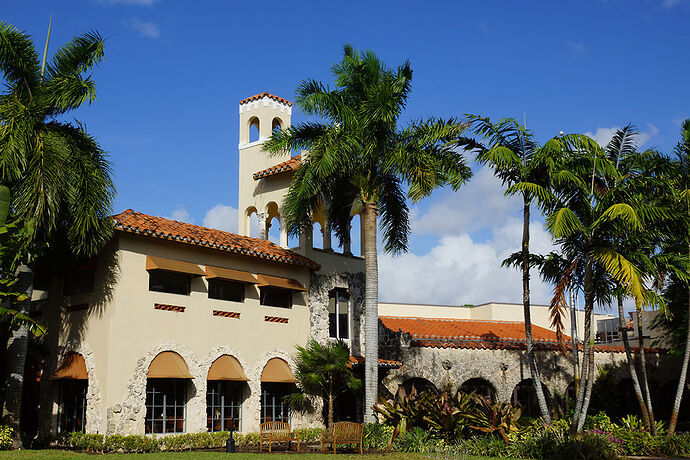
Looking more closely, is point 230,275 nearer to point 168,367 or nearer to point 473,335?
point 168,367

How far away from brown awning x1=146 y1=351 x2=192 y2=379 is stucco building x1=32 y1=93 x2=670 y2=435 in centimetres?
4

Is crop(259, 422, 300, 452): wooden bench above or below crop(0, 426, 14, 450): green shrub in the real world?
below

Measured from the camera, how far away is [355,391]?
2727 cm

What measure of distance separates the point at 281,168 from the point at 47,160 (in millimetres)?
10528

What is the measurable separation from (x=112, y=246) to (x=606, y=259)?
1480 cm

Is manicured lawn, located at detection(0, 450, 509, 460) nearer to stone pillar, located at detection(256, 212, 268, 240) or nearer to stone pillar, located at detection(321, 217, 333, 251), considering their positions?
stone pillar, located at detection(321, 217, 333, 251)

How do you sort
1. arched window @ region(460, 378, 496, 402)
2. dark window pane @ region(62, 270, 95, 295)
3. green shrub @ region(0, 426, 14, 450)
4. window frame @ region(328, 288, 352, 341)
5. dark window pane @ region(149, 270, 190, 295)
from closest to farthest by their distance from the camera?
1. green shrub @ region(0, 426, 14, 450)
2. dark window pane @ region(62, 270, 95, 295)
3. dark window pane @ region(149, 270, 190, 295)
4. window frame @ region(328, 288, 352, 341)
5. arched window @ region(460, 378, 496, 402)

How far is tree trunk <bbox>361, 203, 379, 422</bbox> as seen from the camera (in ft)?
76.6

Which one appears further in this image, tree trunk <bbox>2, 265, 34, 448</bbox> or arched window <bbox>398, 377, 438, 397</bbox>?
arched window <bbox>398, 377, 438, 397</bbox>

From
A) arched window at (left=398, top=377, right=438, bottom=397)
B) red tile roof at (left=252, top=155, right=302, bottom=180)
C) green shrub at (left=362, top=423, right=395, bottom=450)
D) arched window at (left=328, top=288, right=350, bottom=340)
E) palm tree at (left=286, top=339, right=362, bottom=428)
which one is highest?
red tile roof at (left=252, top=155, right=302, bottom=180)

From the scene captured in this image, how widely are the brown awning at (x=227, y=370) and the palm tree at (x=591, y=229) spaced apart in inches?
419

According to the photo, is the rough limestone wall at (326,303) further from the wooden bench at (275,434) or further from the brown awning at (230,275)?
the wooden bench at (275,434)

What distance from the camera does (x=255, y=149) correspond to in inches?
1203

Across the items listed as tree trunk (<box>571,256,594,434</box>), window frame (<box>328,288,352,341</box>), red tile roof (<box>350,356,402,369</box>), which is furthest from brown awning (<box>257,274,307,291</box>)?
tree trunk (<box>571,256,594,434</box>)
